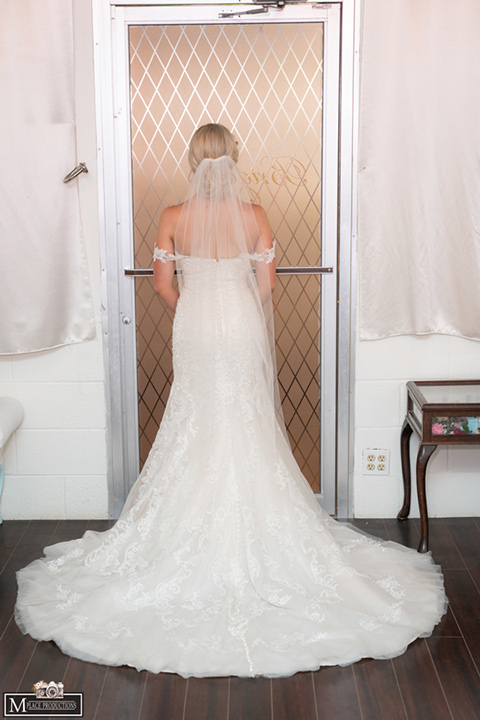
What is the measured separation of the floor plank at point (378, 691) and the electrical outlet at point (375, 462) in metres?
1.28

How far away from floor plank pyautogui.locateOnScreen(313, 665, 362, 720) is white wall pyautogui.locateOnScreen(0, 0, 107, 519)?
63.6 inches

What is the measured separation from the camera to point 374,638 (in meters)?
2.52

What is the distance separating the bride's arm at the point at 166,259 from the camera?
3102mm

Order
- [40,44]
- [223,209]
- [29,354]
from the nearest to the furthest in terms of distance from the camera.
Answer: [223,209] < [40,44] < [29,354]

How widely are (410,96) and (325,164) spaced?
45cm

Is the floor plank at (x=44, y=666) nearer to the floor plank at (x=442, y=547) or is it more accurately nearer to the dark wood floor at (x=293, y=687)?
the dark wood floor at (x=293, y=687)

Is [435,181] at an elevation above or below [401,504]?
above

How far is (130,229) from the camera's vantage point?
3510mm

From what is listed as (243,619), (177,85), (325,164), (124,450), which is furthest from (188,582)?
(177,85)

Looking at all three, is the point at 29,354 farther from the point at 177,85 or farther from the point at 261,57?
the point at 261,57

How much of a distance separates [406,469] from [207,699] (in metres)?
1.63

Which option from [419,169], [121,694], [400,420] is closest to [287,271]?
[419,169]

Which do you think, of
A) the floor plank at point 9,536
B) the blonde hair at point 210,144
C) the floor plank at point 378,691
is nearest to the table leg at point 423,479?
the floor plank at point 378,691

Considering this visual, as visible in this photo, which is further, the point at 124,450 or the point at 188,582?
the point at 124,450
